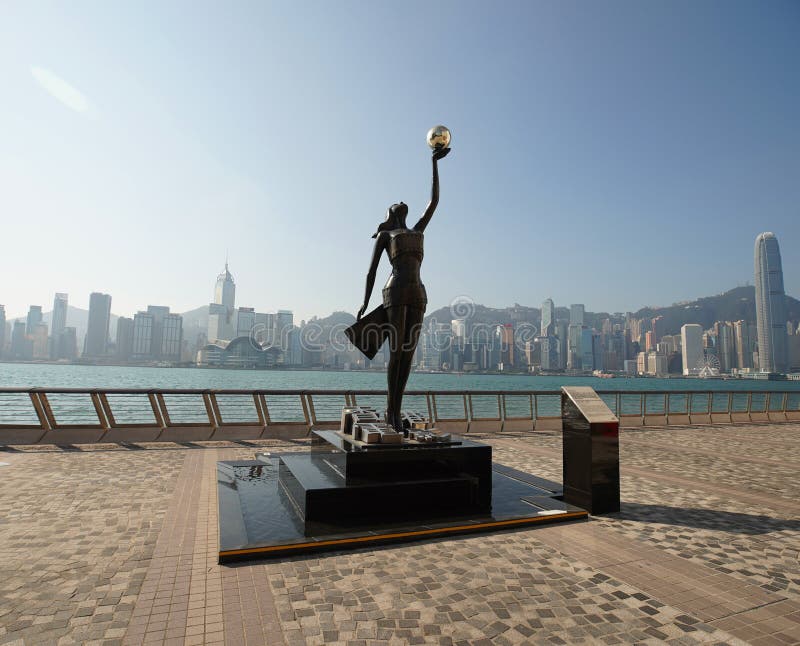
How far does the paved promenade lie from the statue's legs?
2.44 m

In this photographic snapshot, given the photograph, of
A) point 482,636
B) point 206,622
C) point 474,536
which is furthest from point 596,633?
point 206,622

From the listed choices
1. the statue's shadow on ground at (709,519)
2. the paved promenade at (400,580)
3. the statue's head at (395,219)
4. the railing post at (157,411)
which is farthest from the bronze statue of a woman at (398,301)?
the railing post at (157,411)

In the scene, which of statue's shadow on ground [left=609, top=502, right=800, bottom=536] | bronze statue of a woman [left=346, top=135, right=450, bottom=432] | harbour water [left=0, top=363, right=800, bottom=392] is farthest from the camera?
harbour water [left=0, top=363, right=800, bottom=392]

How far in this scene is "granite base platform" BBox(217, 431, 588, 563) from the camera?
4.54 m

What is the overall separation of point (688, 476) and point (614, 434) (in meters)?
3.58

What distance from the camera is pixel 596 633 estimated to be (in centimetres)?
295

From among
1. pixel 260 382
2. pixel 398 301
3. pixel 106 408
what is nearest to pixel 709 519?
pixel 398 301

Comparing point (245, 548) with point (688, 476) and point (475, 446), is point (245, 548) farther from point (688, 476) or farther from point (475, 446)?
point (688, 476)

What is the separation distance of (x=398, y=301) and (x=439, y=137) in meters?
2.52

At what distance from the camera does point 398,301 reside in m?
6.41

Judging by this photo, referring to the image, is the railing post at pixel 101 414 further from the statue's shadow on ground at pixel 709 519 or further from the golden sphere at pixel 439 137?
the statue's shadow on ground at pixel 709 519

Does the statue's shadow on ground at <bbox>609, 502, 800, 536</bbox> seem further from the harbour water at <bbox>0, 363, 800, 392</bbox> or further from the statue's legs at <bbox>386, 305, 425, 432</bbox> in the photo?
the harbour water at <bbox>0, 363, 800, 392</bbox>

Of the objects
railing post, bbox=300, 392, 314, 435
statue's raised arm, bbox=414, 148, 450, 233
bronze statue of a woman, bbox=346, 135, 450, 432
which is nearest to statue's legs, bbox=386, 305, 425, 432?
bronze statue of a woman, bbox=346, 135, 450, 432

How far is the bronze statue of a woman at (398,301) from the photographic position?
253 inches
